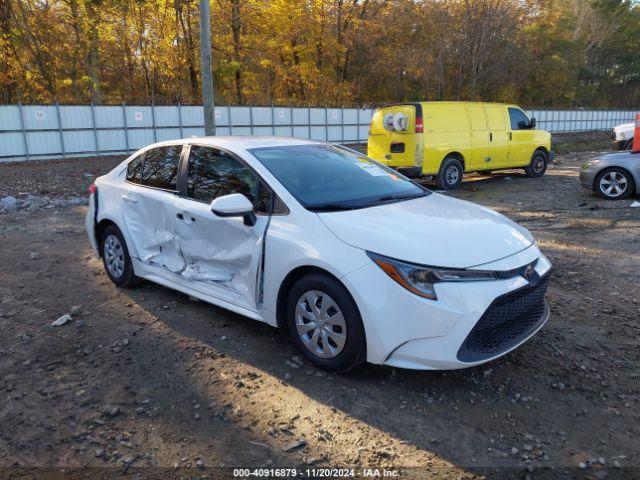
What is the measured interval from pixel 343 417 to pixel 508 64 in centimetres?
3885

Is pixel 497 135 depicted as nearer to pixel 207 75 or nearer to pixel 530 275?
pixel 207 75

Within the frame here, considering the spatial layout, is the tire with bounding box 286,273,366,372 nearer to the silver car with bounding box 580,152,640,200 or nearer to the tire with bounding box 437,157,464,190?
the silver car with bounding box 580,152,640,200

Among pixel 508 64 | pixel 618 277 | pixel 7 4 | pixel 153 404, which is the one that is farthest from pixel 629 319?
pixel 508 64

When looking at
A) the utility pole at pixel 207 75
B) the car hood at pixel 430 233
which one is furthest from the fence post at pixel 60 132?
the car hood at pixel 430 233

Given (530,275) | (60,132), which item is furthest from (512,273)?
(60,132)

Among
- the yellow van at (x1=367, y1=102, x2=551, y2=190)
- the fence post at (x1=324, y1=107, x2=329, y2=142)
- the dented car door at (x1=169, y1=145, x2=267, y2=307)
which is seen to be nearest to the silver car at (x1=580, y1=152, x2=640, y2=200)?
the yellow van at (x1=367, y1=102, x2=551, y2=190)

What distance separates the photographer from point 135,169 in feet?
17.3

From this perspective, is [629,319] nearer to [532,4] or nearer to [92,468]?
[92,468]

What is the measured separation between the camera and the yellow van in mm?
11367

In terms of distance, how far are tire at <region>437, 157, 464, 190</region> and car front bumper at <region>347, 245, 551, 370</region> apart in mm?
8903

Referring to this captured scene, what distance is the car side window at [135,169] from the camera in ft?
17.1

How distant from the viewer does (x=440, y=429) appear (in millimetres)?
3000

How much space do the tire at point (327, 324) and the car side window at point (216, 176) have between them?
886mm

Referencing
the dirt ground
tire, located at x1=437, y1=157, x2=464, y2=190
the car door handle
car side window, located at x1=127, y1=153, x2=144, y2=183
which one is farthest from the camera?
tire, located at x1=437, y1=157, x2=464, y2=190
